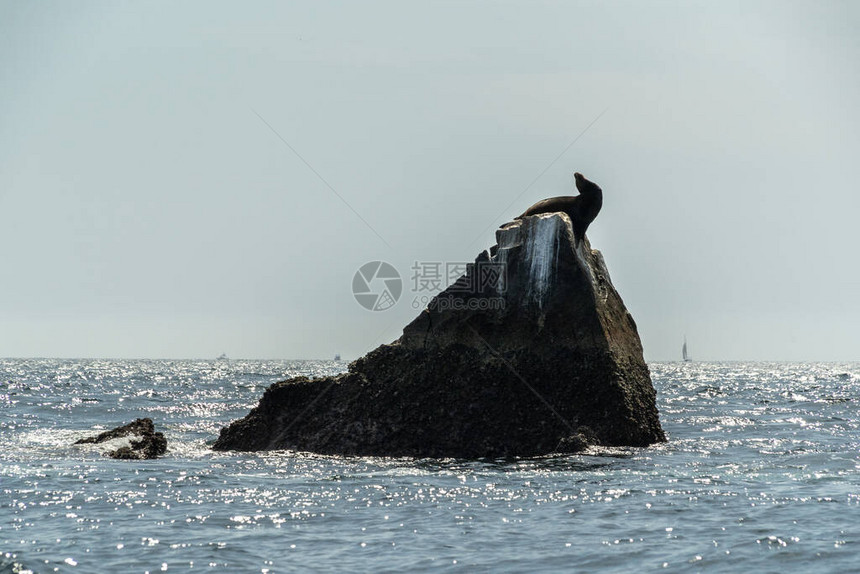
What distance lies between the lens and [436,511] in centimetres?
1246

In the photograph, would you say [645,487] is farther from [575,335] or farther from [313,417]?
[313,417]

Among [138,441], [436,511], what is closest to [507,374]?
[436,511]

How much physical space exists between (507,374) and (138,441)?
26.4 ft

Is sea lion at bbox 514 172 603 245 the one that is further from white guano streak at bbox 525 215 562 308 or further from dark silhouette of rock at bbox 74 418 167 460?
dark silhouette of rock at bbox 74 418 167 460

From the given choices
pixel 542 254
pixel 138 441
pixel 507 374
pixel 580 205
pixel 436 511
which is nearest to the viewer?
pixel 436 511

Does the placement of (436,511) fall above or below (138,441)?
below

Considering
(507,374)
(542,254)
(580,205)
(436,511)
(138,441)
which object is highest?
(580,205)

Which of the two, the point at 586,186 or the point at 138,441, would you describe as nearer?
the point at 586,186

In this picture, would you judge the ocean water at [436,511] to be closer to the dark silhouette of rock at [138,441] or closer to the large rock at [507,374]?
the dark silhouette of rock at [138,441]

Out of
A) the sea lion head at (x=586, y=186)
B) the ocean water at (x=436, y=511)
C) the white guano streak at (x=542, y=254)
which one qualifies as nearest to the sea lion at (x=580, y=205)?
the sea lion head at (x=586, y=186)

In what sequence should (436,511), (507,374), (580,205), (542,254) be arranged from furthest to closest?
(580,205) < (542,254) < (507,374) < (436,511)

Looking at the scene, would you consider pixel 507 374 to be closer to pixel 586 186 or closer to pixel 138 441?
pixel 586 186

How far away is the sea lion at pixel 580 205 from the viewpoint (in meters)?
18.8

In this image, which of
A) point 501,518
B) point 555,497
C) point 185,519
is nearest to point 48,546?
point 185,519
